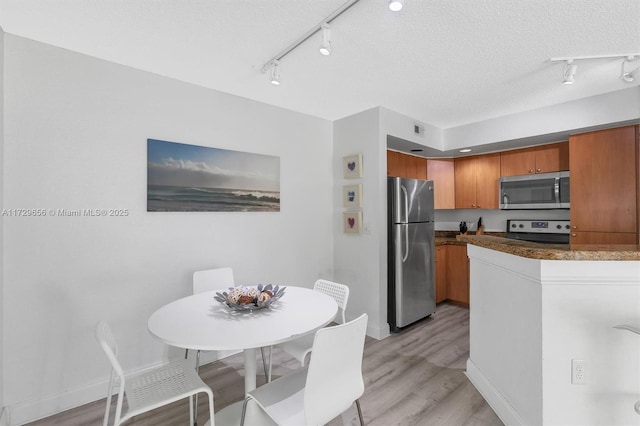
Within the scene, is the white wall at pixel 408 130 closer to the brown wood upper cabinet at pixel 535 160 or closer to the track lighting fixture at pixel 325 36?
the brown wood upper cabinet at pixel 535 160

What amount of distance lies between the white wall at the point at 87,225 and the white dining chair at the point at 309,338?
3.27 feet

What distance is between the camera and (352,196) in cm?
359

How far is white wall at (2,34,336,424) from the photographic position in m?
2.00

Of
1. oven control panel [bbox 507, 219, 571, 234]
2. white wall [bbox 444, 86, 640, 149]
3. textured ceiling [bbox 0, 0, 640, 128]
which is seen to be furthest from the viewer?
oven control panel [bbox 507, 219, 571, 234]

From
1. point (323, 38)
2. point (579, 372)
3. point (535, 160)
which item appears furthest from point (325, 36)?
point (535, 160)

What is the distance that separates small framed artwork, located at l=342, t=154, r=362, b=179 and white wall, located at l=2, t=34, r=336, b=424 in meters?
1.23

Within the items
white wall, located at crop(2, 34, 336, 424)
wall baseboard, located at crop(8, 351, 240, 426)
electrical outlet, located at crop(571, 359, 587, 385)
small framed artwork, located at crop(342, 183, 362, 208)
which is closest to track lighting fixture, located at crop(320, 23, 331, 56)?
white wall, located at crop(2, 34, 336, 424)

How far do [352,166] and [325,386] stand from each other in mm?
2618

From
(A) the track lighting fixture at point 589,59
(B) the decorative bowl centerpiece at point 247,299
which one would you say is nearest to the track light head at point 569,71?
(A) the track lighting fixture at point 589,59

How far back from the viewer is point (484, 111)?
3.48m

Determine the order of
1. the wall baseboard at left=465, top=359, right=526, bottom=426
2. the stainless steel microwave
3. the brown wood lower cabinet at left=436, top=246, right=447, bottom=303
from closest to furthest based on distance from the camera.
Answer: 1. the wall baseboard at left=465, top=359, right=526, bottom=426
2. the stainless steel microwave
3. the brown wood lower cabinet at left=436, top=246, right=447, bottom=303

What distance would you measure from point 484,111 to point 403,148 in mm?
1030

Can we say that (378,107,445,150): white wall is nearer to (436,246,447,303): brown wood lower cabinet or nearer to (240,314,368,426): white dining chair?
(436,246,447,303): brown wood lower cabinet

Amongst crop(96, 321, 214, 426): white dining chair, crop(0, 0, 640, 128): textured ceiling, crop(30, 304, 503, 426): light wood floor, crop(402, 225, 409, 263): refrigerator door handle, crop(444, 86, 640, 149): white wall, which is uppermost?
crop(0, 0, 640, 128): textured ceiling
